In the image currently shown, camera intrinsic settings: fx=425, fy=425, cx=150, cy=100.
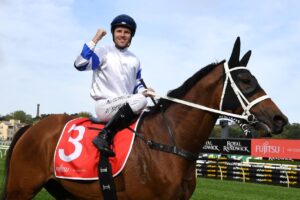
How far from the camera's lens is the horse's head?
432cm

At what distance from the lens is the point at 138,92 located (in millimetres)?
5195

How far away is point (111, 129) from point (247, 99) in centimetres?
155

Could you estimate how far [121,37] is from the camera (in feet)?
16.8

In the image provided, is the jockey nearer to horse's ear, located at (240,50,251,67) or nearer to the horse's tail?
horse's ear, located at (240,50,251,67)

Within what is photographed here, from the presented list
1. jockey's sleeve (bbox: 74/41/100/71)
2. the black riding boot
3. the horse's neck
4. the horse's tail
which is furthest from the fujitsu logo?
jockey's sleeve (bbox: 74/41/100/71)

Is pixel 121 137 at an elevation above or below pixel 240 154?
above

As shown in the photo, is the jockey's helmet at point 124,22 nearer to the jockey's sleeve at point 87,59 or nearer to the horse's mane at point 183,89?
the jockey's sleeve at point 87,59

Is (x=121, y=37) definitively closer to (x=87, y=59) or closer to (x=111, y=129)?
(x=87, y=59)

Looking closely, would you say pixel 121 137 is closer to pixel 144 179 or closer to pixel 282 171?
pixel 144 179

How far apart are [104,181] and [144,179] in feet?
1.56

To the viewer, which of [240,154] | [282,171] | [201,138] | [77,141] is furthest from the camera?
[240,154]

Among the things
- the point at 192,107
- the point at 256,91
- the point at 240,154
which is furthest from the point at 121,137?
the point at 240,154

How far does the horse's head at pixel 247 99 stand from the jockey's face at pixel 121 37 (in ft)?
4.17

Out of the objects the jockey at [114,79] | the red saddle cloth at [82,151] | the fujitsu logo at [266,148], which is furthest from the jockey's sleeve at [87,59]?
the fujitsu logo at [266,148]
